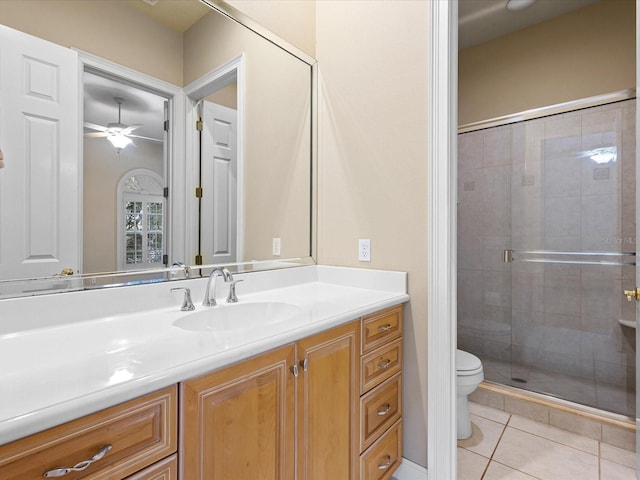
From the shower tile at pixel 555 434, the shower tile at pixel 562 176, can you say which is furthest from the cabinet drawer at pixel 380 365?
the shower tile at pixel 562 176

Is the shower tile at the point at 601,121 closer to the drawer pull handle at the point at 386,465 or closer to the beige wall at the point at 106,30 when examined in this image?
the drawer pull handle at the point at 386,465

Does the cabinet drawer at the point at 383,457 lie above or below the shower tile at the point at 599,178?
below

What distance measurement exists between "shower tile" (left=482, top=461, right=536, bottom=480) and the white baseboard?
32cm

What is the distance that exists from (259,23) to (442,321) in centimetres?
159

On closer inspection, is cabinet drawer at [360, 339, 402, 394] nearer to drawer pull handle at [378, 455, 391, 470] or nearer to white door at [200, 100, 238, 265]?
drawer pull handle at [378, 455, 391, 470]

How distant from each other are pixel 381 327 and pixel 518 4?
234cm

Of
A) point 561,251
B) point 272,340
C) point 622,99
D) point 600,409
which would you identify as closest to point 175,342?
point 272,340

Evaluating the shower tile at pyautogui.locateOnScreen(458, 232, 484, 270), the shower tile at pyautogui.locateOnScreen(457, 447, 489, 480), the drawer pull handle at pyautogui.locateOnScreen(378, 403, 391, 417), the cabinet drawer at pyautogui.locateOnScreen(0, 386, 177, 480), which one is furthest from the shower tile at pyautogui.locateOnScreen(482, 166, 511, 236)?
the cabinet drawer at pyautogui.locateOnScreen(0, 386, 177, 480)

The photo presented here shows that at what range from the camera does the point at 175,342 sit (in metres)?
0.85

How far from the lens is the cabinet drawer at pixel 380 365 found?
127 centimetres

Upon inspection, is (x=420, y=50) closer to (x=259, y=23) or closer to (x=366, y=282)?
(x=259, y=23)

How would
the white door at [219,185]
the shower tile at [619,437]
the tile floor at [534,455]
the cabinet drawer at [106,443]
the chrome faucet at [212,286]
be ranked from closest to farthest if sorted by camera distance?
1. the cabinet drawer at [106,443]
2. the chrome faucet at [212,286]
3. the white door at [219,185]
4. the tile floor at [534,455]
5. the shower tile at [619,437]

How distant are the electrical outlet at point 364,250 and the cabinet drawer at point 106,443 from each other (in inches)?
44.5

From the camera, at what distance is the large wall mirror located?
0.97 meters
